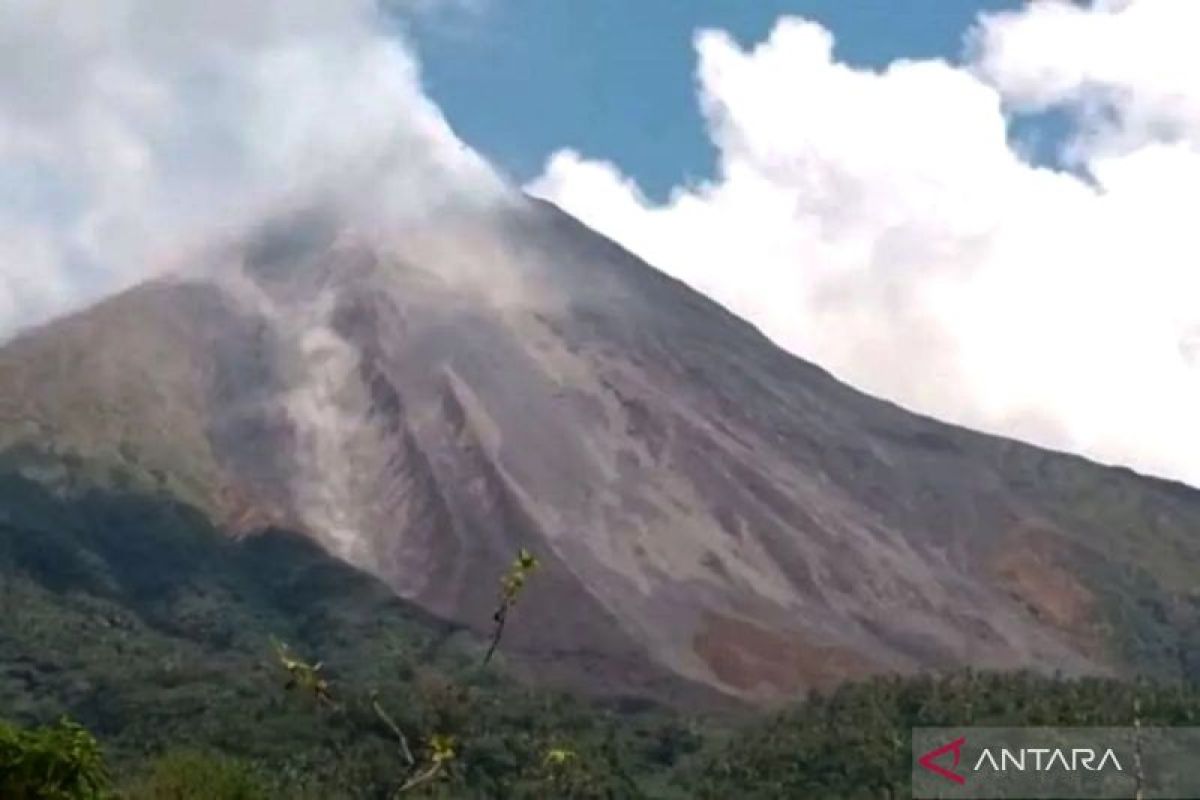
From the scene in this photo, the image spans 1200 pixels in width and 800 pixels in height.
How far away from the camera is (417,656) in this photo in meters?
135

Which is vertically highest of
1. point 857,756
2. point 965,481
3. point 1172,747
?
point 965,481

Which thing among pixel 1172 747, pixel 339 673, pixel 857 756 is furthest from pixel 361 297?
pixel 1172 747

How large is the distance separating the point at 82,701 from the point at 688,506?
65.0 metres

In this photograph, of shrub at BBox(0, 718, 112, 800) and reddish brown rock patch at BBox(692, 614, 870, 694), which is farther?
reddish brown rock patch at BBox(692, 614, 870, 694)

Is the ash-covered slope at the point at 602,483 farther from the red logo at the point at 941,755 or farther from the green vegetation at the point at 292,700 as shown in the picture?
the red logo at the point at 941,755

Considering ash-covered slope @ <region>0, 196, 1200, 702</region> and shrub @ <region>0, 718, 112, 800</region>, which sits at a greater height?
ash-covered slope @ <region>0, 196, 1200, 702</region>

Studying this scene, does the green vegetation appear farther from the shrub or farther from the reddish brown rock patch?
the reddish brown rock patch

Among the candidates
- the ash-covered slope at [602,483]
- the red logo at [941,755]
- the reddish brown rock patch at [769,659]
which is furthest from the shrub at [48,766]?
the reddish brown rock patch at [769,659]

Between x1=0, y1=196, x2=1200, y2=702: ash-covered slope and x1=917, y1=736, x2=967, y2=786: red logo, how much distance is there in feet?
400

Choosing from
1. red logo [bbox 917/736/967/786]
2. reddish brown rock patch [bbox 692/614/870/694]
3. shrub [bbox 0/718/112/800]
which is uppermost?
reddish brown rock patch [bbox 692/614/870/694]

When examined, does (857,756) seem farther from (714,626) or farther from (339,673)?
(714,626)

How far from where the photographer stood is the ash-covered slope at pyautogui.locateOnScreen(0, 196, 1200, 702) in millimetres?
151375

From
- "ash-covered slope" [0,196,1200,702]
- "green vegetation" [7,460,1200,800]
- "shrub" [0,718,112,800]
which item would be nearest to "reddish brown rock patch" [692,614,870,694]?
"ash-covered slope" [0,196,1200,702]

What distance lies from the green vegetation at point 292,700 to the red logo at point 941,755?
6.74m
